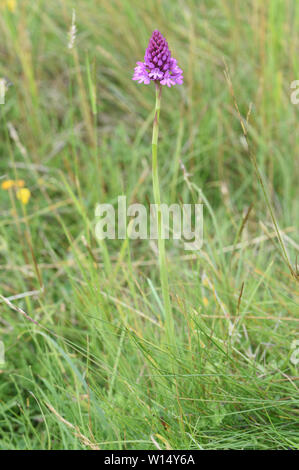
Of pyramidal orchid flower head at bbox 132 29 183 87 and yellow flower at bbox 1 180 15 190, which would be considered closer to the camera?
pyramidal orchid flower head at bbox 132 29 183 87

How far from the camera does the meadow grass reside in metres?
1.26

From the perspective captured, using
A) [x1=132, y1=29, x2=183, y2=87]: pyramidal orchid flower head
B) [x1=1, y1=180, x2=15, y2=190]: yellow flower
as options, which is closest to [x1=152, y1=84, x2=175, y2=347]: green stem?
[x1=132, y1=29, x2=183, y2=87]: pyramidal orchid flower head

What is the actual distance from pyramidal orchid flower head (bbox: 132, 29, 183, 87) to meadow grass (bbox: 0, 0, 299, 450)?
15.4 inches

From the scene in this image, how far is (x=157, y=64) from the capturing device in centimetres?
97

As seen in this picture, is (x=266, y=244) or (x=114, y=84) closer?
(x=266, y=244)

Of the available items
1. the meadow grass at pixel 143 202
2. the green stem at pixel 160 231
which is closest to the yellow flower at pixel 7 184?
the meadow grass at pixel 143 202

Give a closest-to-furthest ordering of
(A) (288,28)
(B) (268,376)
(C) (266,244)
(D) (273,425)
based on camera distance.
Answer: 1. (D) (273,425)
2. (B) (268,376)
3. (C) (266,244)
4. (A) (288,28)

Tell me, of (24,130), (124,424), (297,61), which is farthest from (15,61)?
(124,424)

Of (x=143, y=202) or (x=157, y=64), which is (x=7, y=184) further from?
(x=157, y=64)

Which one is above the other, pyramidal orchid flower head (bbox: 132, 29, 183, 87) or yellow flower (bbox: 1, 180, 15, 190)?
pyramidal orchid flower head (bbox: 132, 29, 183, 87)

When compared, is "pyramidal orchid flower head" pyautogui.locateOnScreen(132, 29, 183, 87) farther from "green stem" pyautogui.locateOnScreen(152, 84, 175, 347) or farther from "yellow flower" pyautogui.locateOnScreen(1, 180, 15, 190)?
"yellow flower" pyautogui.locateOnScreen(1, 180, 15, 190)

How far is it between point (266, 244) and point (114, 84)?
1.16 meters

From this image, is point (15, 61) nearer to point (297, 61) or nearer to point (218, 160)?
point (218, 160)
